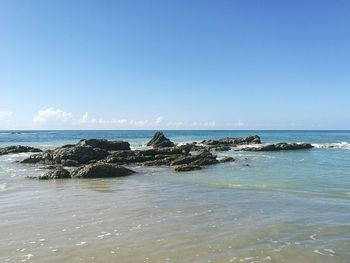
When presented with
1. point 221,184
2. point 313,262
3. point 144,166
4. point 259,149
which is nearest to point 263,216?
point 313,262

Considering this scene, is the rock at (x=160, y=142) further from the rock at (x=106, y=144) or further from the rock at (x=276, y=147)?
the rock at (x=106, y=144)

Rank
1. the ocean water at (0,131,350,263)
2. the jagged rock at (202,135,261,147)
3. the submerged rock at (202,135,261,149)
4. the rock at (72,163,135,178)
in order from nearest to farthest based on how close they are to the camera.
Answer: the ocean water at (0,131,350,263) → the rock at (72,163,135,178) → the submerged rock at (202,135,261,149) → the jagged rock at (202,135,261,147)

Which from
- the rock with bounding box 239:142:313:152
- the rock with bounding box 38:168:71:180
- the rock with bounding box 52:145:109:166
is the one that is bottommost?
the rock with bounding box 239:142:313:152

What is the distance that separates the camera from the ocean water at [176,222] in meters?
8.35

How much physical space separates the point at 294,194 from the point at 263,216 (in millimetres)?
4739

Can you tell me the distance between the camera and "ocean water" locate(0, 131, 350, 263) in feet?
27.4

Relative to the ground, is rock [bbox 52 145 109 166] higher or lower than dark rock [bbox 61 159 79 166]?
higher

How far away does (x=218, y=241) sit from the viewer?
9125 millimetres

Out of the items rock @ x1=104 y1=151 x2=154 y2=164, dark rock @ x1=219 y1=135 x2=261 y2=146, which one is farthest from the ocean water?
dark rock @ x1=219 y1=135 x2=261 y2=146

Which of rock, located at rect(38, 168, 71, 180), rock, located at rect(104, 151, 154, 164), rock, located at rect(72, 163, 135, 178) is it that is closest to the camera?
rock, located at rect(38, 168, 71, 180)

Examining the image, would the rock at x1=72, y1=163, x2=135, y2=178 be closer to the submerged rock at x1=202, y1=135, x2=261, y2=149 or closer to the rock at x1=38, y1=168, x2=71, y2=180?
the rock at x1=38, y1=168, x2=71, y2=180

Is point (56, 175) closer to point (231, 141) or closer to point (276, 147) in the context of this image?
point (276, 147)

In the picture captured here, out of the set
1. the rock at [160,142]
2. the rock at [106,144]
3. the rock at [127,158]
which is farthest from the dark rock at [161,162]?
the rock at [160,142]

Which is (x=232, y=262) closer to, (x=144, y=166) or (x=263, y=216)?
(x=263, y=216)
